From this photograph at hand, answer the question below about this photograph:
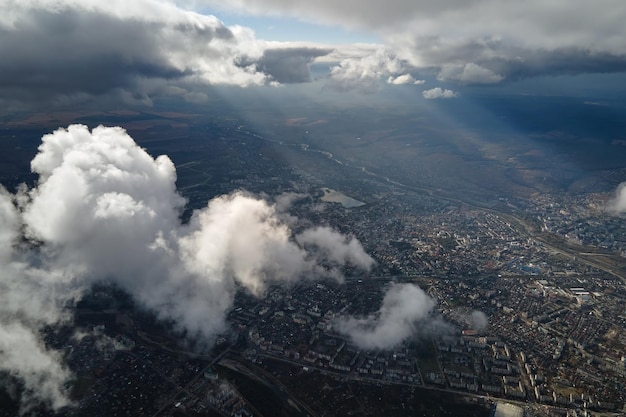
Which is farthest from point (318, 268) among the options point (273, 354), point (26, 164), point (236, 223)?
point (26, 164)

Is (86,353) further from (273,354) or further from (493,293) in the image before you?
(493,293)

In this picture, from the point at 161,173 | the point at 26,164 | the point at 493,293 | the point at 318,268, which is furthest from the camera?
the point at 26,164

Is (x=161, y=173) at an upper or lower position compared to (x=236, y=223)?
upper

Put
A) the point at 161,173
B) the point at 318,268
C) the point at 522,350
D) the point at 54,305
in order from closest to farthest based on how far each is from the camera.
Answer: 1. the point at 522,350
2. the point at 54,305
3. the point at 318,268
4. the point at 161,173

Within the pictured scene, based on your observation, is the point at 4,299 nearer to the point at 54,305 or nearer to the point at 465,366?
the point at 54,305

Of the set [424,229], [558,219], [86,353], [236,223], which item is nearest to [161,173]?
[236,223]

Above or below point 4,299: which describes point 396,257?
below

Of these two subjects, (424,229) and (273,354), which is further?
(424,229)

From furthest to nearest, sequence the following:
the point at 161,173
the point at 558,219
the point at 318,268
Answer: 1. the point at 558,219
2. the point at 161,173
3. the point at 318,268

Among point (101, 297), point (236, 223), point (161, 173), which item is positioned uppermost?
point (161, 173)
